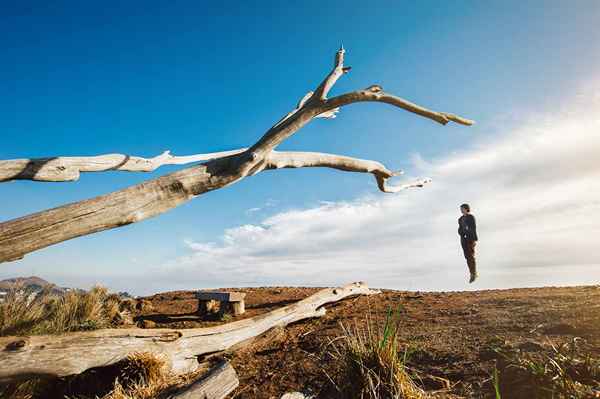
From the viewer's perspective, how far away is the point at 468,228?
962 cm

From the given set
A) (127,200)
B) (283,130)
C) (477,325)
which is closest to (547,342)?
(477,325)

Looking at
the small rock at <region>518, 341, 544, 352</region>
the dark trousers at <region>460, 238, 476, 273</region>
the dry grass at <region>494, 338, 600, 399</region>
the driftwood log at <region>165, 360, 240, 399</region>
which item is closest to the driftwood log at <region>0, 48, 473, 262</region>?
the driftwood log at <region>165, 360, 240, 399</region>

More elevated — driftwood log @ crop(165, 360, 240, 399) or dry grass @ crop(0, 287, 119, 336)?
dry grass @ crop(0, 287, 119, 336)

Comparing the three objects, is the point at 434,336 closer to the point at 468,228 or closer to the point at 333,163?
the point at 333,163

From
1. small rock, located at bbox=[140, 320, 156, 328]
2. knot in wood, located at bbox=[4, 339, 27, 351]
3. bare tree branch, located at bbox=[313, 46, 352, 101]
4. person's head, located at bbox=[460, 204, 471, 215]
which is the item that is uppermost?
bare tree branch, located at bbox=[313, 46, 352, 101]

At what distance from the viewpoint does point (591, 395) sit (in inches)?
95.1

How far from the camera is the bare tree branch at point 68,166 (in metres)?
3.21

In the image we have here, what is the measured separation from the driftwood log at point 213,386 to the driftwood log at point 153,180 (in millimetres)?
1686

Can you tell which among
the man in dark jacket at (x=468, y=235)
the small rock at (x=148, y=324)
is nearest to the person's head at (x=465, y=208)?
the man in dark jacket at (x=468, y=235)

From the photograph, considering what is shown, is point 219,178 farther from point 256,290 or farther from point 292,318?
point 256,290

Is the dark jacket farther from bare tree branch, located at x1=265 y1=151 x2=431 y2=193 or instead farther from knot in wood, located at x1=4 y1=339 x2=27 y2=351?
knot in wood, located at x1=4 y1=339 x2=27 y2=351

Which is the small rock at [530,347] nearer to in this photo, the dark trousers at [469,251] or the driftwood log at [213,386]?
the driftwood log at [213,386]

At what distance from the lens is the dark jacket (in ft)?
31.3

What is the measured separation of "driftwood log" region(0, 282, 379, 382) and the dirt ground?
0.93ft
